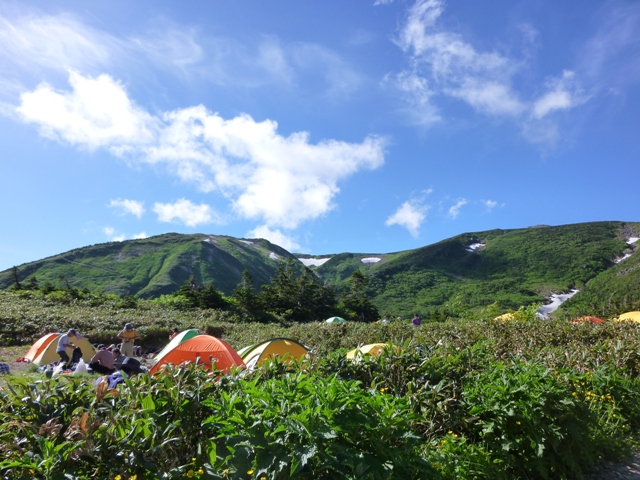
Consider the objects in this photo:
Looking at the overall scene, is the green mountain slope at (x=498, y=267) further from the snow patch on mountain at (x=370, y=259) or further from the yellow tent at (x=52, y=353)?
the yellow tent at (x=52, y=353)

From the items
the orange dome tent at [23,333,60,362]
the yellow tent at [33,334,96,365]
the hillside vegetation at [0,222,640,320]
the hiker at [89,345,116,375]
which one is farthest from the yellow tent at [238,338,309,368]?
the hillside vegetation at [0,222,640,320]

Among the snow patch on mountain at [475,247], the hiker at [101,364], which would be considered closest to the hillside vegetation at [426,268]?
the snow patch on mountain at [475,247]

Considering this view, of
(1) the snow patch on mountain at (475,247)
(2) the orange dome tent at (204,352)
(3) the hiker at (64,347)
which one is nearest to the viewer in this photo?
(2) the orange dome tent at (204,352)

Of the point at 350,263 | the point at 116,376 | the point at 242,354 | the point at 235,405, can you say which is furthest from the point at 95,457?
the point at 350,263

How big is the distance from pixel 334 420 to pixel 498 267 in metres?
127

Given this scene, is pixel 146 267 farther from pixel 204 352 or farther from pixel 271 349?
pixel 271 349

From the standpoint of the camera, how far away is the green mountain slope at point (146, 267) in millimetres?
81750

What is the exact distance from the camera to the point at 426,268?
394 feet

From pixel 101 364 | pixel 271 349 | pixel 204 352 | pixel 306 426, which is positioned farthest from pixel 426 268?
pixel 306 426

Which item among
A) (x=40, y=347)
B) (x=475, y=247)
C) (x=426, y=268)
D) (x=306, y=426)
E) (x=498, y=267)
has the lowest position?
(x=40, y=347)

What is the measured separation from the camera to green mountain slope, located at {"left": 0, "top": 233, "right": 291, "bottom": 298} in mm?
81750

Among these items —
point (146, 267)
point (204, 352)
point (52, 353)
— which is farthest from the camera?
point (146, 267)

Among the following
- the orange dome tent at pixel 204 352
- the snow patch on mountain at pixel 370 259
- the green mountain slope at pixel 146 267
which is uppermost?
the snow patch on mountain at pixel 370 259

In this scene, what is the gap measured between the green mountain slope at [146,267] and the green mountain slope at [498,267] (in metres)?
33.6
